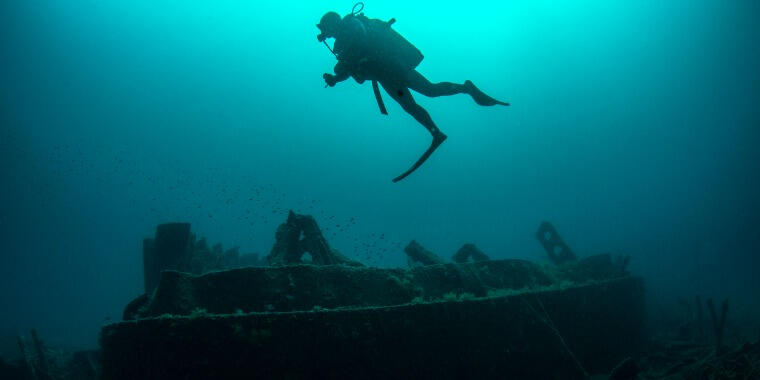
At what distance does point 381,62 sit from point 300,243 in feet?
11.9

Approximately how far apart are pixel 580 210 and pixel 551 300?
135m

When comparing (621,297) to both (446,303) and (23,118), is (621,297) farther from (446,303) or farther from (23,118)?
(23,118)

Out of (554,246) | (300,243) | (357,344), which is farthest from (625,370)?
(554,246)

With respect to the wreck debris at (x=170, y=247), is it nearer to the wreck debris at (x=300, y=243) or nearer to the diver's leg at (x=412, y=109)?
the wreck debris at (x=300, y=243)

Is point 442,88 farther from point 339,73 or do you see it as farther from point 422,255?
point 422,255

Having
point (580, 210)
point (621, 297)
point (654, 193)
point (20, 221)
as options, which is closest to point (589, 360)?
point (621, 297)

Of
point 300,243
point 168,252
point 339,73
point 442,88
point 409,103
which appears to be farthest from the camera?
point 168,252

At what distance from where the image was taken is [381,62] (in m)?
4.44

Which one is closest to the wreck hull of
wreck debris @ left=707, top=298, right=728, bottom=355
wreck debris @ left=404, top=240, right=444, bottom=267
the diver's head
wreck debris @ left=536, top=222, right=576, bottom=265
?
wreck debris @ left=404, top=240, right=444, bottom=267

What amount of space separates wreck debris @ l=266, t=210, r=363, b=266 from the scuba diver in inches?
94.5

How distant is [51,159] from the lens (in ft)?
261

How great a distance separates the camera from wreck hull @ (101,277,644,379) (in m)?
3.97

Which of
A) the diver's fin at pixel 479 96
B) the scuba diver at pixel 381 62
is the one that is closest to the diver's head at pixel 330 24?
the scuba diver at pixel 381 62

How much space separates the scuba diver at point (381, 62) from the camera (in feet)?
14.5
